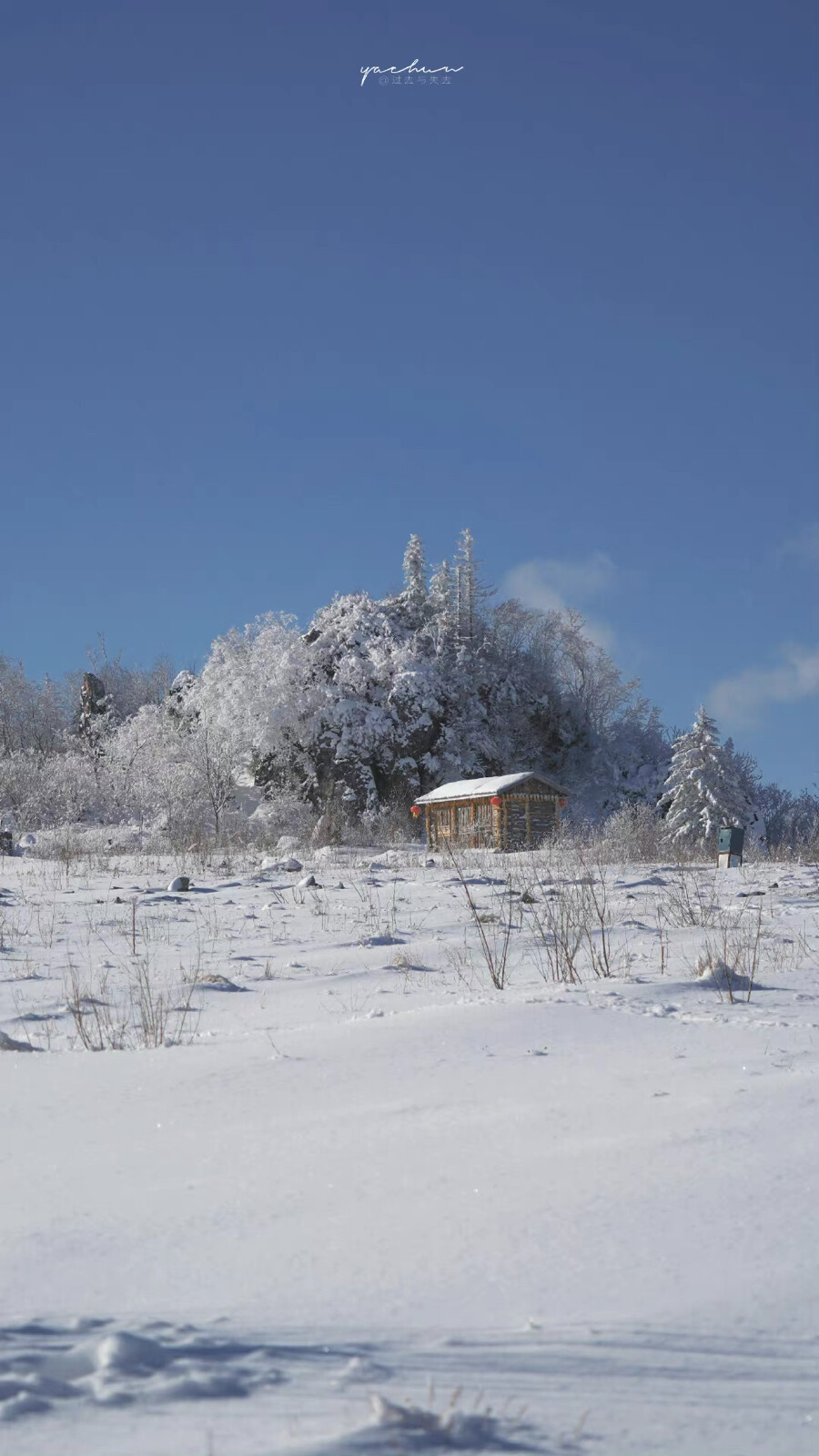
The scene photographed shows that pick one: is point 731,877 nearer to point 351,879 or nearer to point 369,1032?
point 351,879

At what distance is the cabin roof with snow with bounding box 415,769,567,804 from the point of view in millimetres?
28766

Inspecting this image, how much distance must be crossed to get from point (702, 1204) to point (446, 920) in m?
6.22

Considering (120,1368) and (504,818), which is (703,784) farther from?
(120,1368)

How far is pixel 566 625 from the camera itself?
166ft

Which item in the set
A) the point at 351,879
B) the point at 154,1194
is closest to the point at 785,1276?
the point at 154,1194

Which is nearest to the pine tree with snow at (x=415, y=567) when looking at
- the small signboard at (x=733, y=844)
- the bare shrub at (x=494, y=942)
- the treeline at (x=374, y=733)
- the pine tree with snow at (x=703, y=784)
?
the treeline at (x=374, y=733)

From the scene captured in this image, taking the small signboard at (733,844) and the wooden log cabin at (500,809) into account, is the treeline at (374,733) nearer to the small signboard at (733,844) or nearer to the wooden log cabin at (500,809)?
the wooden log cabin at (500,809)

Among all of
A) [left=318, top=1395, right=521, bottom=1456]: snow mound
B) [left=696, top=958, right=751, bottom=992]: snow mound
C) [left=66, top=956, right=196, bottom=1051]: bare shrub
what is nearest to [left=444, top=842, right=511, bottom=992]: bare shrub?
[left=696, top=958, right=751, bottom=992]: snow mound

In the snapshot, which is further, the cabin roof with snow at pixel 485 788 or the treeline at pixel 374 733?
the treeline at pixel 374 733

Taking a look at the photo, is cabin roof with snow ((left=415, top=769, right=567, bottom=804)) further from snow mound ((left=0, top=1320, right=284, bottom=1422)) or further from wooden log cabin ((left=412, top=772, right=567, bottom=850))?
snow mound ((left=0, top=1320, right=284, bottom=1422))

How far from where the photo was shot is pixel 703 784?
115 ft

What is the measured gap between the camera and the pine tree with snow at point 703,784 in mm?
34750

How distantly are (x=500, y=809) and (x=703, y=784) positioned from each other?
9604 millimetres

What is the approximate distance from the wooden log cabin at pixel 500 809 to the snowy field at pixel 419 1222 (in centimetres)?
2373
